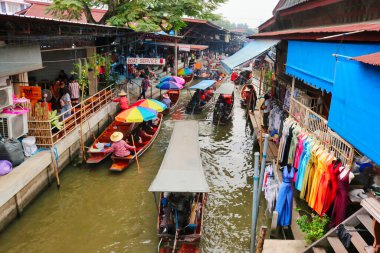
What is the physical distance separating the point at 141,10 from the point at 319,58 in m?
10.9

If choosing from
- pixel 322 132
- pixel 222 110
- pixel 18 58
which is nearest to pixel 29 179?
pixel 18 58

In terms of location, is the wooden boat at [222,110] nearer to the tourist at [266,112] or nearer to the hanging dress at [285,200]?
the tourist at [266,112]

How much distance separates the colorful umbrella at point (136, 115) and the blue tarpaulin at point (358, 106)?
8.11 m

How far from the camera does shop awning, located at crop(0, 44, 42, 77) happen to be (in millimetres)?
8260

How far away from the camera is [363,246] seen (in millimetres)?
5023

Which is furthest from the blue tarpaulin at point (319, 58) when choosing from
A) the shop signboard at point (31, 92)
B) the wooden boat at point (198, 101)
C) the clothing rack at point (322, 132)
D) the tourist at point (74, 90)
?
the wooden boat at point (198, 101)

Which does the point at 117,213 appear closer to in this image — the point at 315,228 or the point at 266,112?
the point at 315,228

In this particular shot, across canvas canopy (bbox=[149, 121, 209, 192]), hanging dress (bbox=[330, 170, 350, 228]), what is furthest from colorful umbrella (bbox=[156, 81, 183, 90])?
hanging dress (bbox=[330, 170, 350, 228])


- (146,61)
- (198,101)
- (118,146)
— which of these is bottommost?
(118,146)

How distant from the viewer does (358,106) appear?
473cm

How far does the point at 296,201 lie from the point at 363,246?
139 inches

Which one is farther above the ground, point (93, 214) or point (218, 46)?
point (218, 46)

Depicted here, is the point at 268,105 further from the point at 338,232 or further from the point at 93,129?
the point at 338,232

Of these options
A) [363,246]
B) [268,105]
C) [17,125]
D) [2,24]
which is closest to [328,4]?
[268,105]
